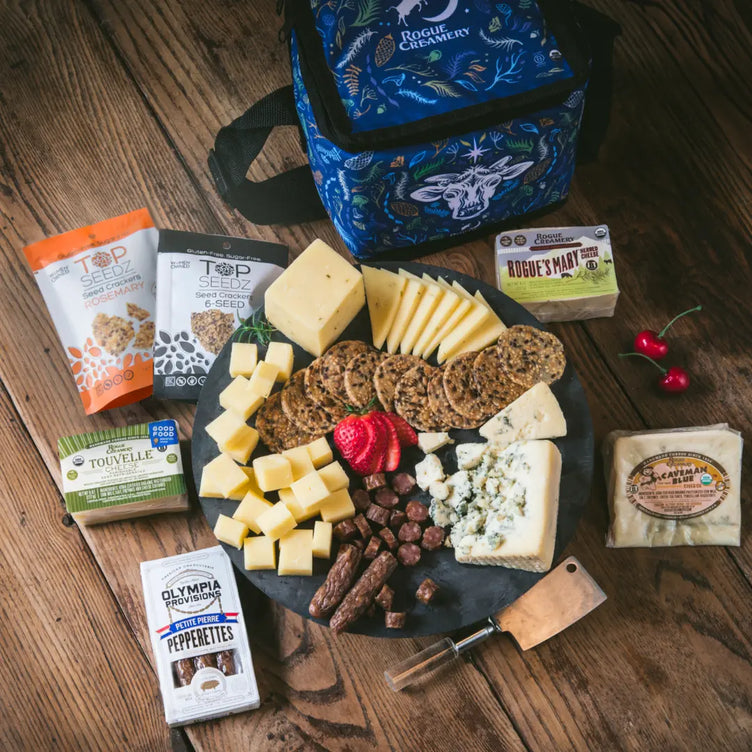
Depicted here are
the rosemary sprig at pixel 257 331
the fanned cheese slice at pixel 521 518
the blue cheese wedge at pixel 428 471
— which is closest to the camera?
the fanned cheese slice at pixel 521 518

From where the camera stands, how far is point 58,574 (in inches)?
70.2

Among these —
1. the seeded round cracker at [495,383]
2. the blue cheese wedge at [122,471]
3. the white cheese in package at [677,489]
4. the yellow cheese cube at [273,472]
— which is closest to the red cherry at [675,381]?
the white cheese in package at [677,489]

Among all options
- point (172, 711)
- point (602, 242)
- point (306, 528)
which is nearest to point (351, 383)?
point (306, 528)

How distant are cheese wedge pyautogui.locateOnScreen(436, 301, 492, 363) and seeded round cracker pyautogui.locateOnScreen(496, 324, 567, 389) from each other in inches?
2.2

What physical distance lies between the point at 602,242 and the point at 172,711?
4.40 feet

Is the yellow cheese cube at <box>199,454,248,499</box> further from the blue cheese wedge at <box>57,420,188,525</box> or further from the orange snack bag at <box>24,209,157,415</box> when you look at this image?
the orange snack bag at <box>24,209,157,415</box>

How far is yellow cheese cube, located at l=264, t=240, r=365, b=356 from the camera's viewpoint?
1635 mm

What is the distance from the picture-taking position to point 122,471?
5.59 feet

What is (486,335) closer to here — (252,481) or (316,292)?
(316,292)

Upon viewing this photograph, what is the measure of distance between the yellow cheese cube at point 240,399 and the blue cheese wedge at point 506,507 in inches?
16.3

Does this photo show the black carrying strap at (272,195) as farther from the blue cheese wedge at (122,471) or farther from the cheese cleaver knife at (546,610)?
the cheese cleaver knife at (546,610)

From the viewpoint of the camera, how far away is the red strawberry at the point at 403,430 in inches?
A: 64.9

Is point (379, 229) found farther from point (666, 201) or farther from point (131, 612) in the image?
point (131, 612)

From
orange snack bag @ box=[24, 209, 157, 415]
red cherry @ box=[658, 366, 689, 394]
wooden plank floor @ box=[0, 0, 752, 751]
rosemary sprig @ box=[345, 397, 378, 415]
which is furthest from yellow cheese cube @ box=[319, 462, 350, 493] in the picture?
red cherry @ box=[658, 366, 689, 394]
